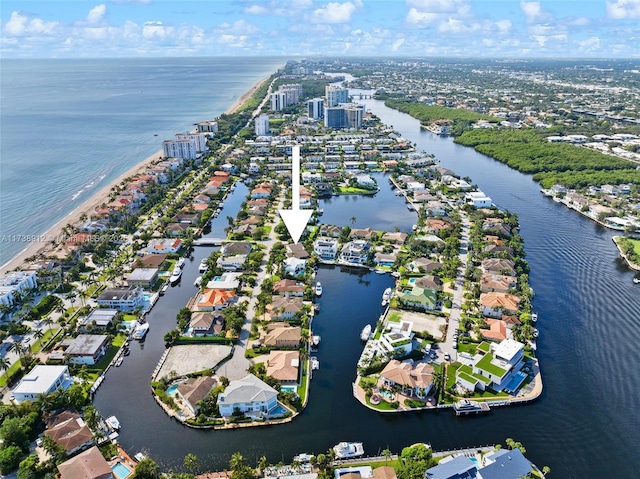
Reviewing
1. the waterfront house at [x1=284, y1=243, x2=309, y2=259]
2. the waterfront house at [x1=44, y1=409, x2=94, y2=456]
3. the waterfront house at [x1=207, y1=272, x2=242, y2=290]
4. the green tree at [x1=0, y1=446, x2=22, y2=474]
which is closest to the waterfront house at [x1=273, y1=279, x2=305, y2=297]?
the waterfront house at [x1=207, y1=272, x2=242, y2=290]

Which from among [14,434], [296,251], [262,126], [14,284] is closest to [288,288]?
[296,251]

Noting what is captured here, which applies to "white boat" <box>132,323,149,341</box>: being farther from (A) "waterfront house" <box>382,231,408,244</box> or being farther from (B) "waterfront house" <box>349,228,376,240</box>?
(A) "waterfront house" <box>382,231,408,244</box>

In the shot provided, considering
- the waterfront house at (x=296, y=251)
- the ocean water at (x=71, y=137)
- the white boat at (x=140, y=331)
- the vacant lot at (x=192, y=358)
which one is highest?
the ocean water at (x=71, y=137)

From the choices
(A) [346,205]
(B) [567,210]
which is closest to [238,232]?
(A) [346,205]

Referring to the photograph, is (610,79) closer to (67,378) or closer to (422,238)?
(422,238)

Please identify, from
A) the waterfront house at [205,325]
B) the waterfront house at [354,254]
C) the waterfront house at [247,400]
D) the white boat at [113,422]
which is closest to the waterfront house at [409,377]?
the waterfront house at [247,400]

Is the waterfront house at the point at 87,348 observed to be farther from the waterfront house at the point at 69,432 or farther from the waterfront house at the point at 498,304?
the waterfront house at the point at 498,304
